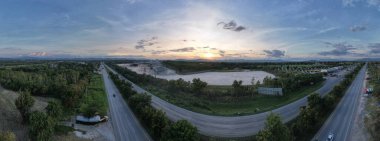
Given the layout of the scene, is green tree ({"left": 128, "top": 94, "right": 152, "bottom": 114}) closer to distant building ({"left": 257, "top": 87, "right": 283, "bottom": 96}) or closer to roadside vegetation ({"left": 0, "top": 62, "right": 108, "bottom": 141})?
roadside vegetation ({"left": 0, "top": 62, "right": 108, "bottom": 141})

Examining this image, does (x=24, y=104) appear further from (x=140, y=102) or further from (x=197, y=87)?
(x=197, y=87)

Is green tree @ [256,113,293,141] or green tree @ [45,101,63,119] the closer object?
green tree @ [256,113,293,141]

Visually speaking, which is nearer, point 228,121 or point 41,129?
point 41,129

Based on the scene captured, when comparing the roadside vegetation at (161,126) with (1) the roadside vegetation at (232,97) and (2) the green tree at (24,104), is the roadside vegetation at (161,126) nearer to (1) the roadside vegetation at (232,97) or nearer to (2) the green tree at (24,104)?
(1) the roadside vegetation at (232,97)

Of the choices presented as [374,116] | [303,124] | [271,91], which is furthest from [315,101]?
[271,91]

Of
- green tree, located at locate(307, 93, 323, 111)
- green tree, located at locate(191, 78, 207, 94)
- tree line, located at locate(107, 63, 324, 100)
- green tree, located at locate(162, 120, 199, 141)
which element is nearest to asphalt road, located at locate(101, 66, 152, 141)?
green tree, located at locate(162, 120, 199, 141)

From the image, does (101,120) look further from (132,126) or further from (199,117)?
(199,117)

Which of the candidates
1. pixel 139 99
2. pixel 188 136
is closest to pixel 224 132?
pixel 188 136

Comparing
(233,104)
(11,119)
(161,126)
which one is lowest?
(11,119)
